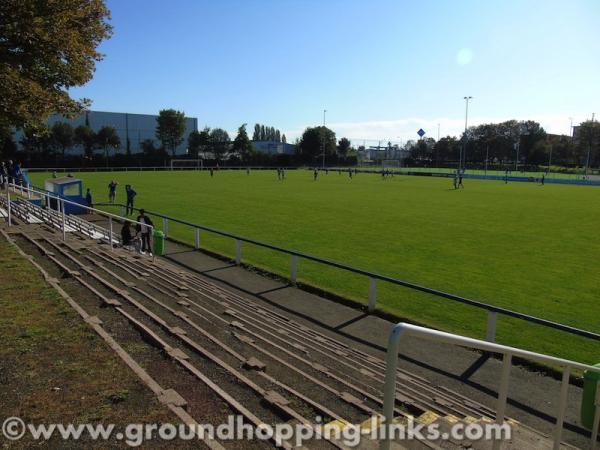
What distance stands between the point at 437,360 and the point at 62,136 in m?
85.5

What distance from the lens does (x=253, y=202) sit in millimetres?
29234

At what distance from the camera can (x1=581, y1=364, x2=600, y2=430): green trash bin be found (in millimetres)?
4566

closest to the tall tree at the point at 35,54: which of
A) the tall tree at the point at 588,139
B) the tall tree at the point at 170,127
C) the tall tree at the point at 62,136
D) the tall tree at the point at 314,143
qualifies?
the tall tree at the point at 62,136

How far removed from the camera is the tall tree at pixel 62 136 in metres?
76.7

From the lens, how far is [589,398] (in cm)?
464

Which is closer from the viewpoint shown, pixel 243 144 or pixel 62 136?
pixel 62 136

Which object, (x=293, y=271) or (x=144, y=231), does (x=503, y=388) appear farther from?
(x=144, y=231)

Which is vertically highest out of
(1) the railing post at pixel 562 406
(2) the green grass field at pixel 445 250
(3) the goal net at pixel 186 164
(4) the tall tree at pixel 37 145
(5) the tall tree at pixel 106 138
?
(5) the tall tree at pixel 106 138

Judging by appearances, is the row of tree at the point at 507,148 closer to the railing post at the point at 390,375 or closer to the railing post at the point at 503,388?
the railing post at the point at 503,388

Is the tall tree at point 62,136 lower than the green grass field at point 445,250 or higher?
higher

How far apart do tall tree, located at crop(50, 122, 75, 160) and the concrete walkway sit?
7915 cm

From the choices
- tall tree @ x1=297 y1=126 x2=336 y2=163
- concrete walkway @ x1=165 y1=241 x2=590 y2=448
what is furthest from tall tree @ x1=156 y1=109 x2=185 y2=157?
concrete walkway @ x1=165 y1=241 x2=590 y2=448

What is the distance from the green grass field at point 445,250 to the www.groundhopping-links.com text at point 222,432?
5.35 metres

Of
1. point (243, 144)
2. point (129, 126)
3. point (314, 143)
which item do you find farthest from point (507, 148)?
point (129, 126)
